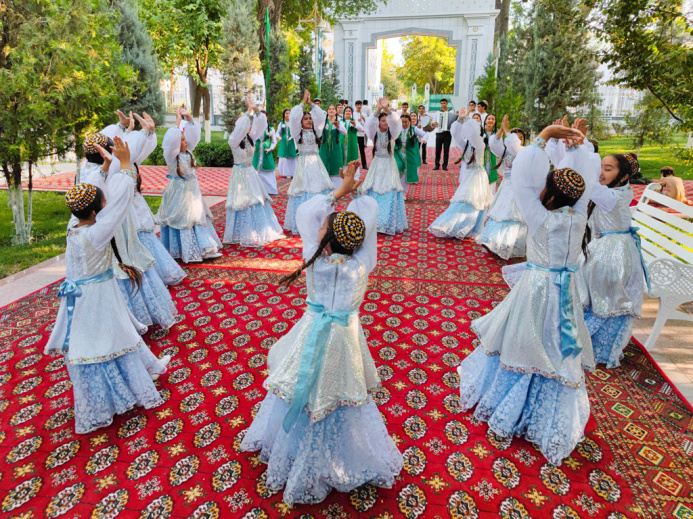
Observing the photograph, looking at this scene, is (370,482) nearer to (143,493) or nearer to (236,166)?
(143,493)

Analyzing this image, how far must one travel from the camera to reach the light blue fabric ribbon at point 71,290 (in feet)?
9.67

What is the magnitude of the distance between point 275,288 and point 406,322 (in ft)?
5.46

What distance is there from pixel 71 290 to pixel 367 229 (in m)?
1.99

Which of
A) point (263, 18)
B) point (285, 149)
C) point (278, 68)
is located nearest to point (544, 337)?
point (285, 149)

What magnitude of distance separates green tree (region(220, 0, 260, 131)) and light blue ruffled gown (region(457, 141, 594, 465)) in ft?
46.2

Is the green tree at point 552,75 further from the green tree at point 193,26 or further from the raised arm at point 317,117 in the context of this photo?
the green tree at point 193,26

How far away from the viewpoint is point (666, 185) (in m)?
7.44

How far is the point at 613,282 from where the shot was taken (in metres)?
3.83

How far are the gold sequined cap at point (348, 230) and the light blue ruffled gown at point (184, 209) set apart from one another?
4.07m

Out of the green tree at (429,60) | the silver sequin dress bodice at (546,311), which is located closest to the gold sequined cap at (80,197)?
the silver sequin dress bodice at (546,311)

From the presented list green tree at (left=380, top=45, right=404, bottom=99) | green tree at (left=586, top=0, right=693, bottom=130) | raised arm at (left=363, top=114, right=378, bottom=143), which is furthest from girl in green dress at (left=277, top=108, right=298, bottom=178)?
green tree at (left=380, top=45, right=404, bottom=99)

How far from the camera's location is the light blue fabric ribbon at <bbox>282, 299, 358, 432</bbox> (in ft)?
7.58

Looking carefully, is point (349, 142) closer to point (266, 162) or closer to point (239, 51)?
point (266, 162)

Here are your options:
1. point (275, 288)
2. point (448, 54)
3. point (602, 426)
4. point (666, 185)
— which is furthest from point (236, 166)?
point (448, 54)
